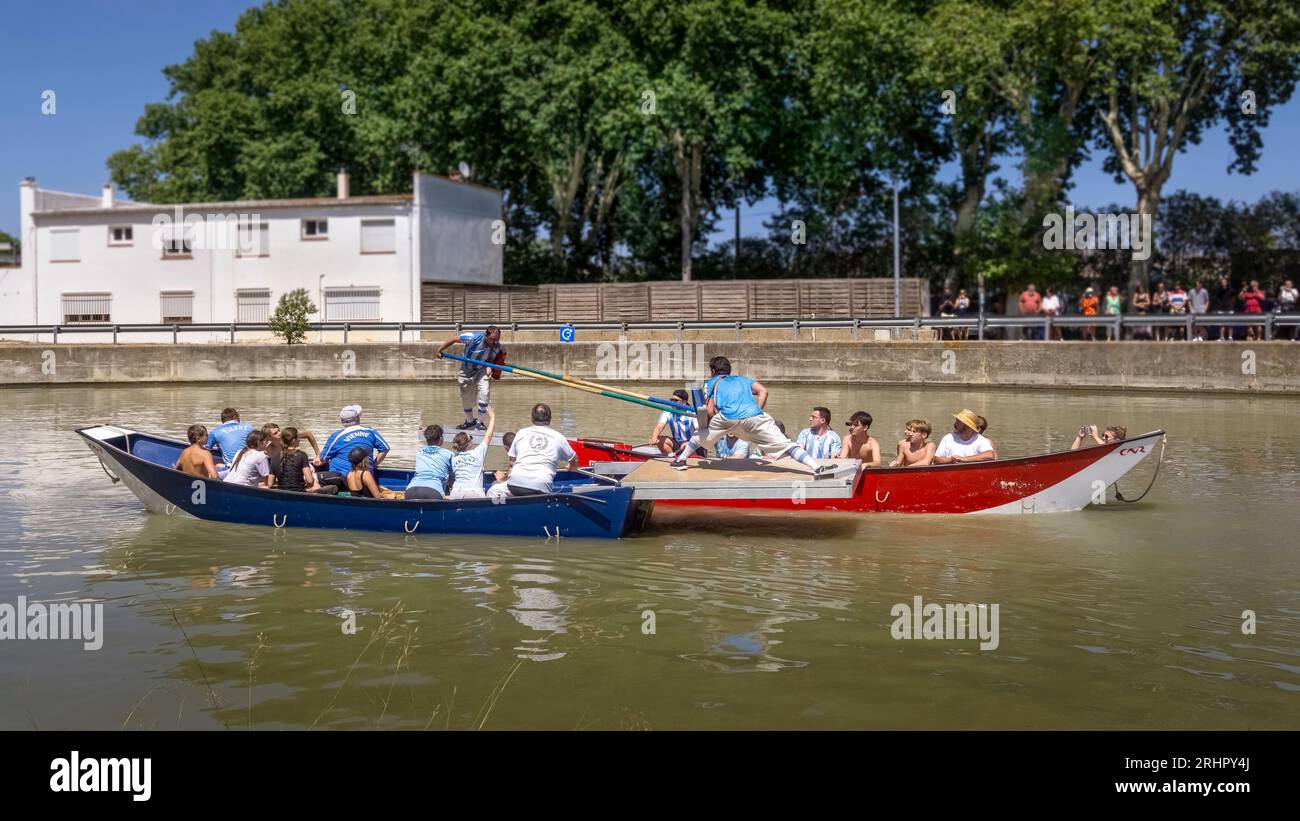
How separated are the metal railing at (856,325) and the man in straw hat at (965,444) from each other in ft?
58.5

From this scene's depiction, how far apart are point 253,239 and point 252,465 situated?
32807mm

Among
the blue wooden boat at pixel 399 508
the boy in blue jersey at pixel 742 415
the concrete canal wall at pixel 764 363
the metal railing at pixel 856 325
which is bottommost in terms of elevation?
the blue wooden boat at pixel 399 508

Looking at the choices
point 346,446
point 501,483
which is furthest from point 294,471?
point 501,483

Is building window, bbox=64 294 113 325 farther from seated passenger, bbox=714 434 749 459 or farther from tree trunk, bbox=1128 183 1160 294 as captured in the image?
seated passenger, bbox=714 434 749 459

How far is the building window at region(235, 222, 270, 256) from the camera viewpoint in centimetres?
4500

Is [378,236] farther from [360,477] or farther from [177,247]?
[360,477]

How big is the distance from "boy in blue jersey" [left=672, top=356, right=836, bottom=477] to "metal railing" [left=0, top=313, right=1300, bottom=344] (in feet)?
65.1

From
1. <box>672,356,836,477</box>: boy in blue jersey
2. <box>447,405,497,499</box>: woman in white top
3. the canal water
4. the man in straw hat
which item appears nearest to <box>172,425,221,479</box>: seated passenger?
the canal water

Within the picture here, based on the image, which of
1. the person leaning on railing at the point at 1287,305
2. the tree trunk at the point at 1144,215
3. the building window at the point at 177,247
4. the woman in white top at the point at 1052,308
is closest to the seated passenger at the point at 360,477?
the woman in white top at the point at 1052,308

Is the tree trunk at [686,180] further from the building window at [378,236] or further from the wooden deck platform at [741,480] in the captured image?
the wooden deck platform at [741,480]

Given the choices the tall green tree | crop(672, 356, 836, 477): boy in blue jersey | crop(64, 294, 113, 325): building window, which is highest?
the tall green tree

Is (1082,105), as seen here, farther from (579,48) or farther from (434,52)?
(434,52)

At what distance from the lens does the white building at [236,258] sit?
44250mm

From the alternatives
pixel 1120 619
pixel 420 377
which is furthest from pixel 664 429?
pixel 420 377
